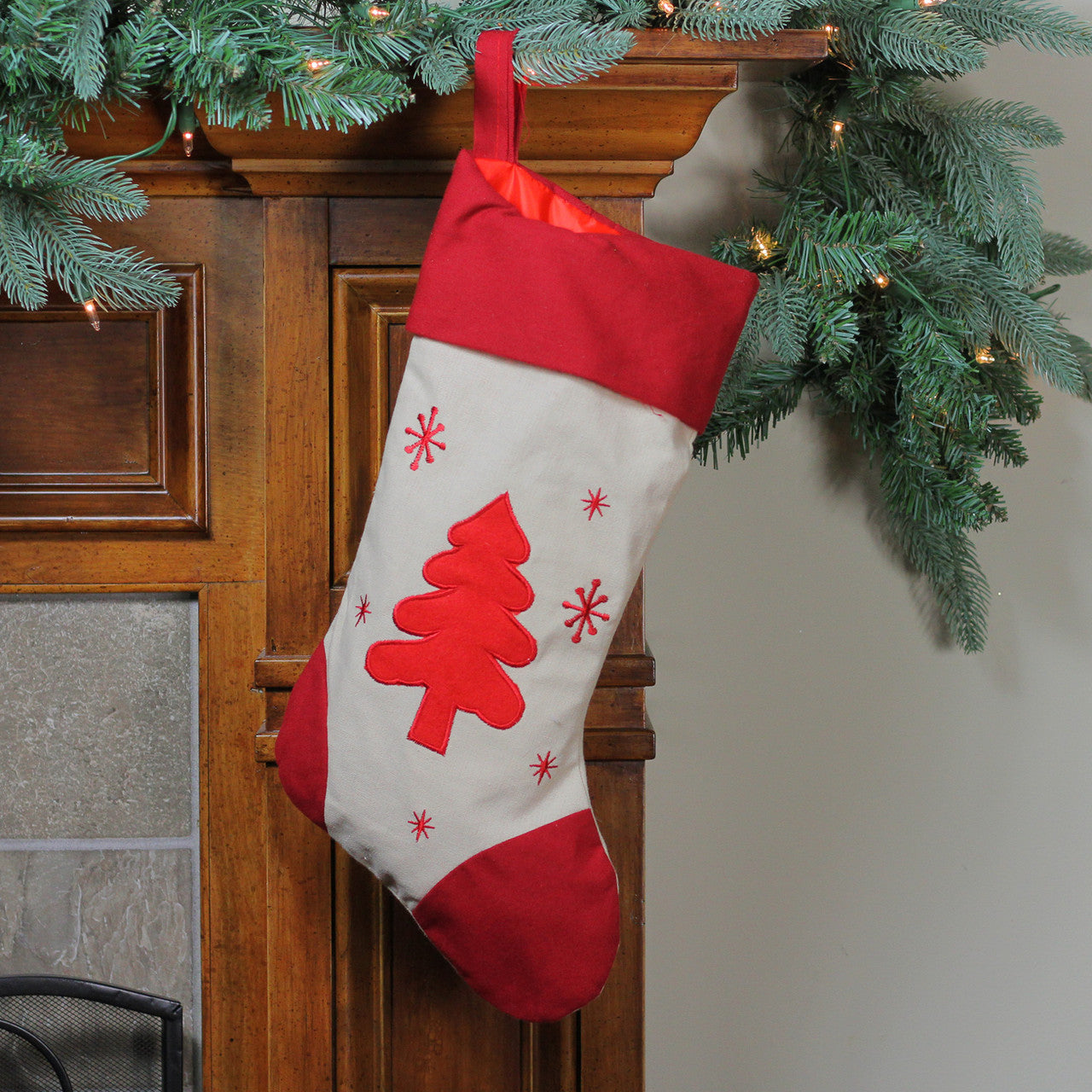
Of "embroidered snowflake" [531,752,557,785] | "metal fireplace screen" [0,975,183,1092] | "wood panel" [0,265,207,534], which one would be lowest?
"metal fireplace screen" [0,975,183,1092]

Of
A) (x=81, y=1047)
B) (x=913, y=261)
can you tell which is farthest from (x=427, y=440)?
(x=81, y=1047)

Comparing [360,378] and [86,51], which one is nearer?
[86,51]

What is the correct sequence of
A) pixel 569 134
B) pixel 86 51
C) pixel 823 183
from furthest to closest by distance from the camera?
pixel 823 183
pixel 569 134
pixel 86 51

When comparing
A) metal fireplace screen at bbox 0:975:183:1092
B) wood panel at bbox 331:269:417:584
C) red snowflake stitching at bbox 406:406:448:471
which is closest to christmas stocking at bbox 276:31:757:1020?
red snowflake stitching at bbox 406:406:448:471

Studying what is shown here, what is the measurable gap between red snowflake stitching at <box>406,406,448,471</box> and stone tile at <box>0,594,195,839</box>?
0.32 m

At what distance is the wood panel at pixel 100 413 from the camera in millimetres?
768

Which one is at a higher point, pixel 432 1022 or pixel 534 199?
pixel 534 199

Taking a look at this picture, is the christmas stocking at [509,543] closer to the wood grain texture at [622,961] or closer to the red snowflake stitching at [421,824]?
the red snowflake stitching at [421,824]

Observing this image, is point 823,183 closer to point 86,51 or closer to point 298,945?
point 86,51

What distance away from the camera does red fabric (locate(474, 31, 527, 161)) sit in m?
0.61

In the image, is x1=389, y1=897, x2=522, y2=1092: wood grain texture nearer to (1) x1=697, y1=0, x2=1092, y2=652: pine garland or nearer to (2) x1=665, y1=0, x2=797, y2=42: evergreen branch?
(1) x1=697, y1=0, x2=1092, y2=652: pine garland

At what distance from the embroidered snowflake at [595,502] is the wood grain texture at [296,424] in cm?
26

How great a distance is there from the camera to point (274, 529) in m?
0.76

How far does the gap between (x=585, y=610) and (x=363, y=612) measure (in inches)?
6.7
